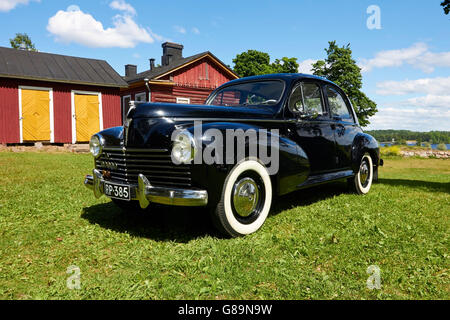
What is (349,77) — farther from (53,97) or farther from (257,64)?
(53,97)

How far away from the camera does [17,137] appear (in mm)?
13672

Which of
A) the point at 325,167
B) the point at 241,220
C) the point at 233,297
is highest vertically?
the point at 325,167

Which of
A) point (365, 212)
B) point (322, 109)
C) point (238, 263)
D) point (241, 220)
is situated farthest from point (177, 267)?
point (322, 109)

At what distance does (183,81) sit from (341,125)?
14.7 m

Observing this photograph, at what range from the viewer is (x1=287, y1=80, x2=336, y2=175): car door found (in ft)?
12.9

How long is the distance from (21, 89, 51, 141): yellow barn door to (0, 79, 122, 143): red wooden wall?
9.9 inches

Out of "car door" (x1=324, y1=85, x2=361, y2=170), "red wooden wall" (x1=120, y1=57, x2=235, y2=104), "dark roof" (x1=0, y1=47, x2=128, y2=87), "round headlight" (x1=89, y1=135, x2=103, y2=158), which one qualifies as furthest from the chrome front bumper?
"red wooden wall" (x1=120, y1=57, x2=235, y2=104)

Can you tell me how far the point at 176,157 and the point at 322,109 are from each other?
255 centimetres

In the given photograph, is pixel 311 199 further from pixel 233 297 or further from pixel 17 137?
pixel 17 137

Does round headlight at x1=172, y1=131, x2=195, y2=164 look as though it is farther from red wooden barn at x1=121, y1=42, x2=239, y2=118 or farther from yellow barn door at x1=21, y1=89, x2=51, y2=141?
red wooden barn at x1=121, y1=42, x2=239, y2=118

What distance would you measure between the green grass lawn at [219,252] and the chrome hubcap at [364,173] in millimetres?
753

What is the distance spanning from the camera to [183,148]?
9.02 feet

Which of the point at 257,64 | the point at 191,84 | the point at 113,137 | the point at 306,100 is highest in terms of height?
the point at 257,64

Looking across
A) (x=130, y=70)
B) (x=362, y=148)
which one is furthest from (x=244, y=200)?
(x=130, y=70)
